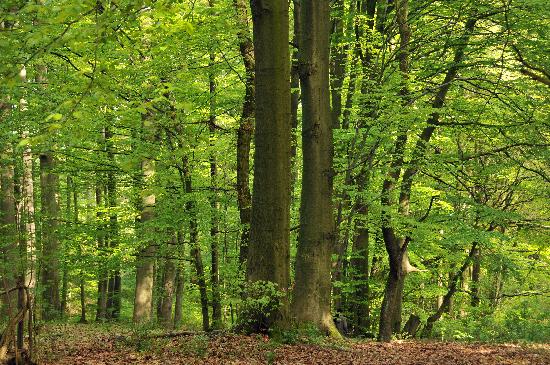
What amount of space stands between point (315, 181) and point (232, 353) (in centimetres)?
342

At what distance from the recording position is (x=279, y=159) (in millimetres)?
7996

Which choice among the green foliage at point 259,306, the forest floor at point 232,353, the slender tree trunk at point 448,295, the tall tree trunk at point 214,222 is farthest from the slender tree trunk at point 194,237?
the slender tree trunk at point 448,295

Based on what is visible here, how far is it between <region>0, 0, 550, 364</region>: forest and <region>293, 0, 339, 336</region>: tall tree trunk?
0.03m

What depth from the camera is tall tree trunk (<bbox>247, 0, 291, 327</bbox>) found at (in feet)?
25.9

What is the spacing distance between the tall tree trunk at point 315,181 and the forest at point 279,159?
34 millimetres

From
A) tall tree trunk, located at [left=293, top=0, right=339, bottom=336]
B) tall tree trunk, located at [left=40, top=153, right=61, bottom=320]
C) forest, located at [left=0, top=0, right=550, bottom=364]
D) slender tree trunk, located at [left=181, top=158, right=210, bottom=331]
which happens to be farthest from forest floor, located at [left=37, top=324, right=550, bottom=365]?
tall tree trunk, located at [left=40, top=153, right=61, bottom=320]

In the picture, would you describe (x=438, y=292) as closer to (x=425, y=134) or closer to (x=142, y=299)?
(x=425, y=134)

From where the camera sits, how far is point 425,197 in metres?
17.0

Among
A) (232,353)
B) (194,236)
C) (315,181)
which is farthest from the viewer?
(194,236)

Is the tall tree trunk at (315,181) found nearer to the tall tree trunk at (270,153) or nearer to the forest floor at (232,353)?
the forest floor at (232,353)

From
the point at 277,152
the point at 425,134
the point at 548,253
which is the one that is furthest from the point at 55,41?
the point at 548,253

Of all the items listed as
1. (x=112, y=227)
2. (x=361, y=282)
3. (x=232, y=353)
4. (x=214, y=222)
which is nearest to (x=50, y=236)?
(x=112, y=227)

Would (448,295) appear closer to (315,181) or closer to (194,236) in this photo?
(194,236)

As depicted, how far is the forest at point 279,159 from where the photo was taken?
729 cm
